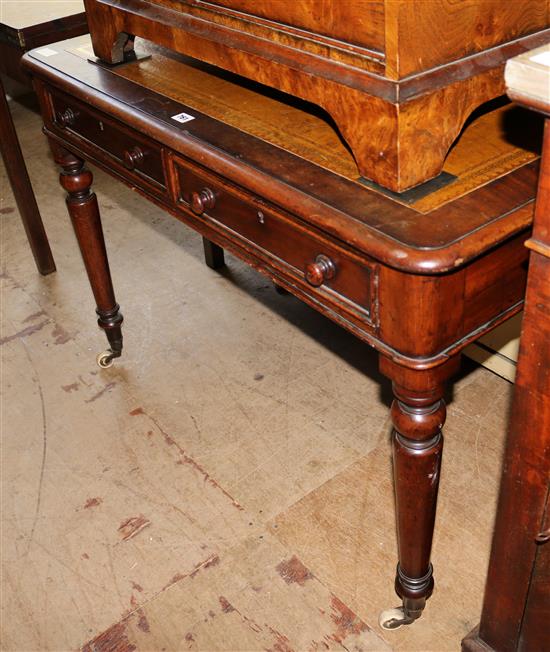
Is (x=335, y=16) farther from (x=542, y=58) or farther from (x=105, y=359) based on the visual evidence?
(x=105, y=359)

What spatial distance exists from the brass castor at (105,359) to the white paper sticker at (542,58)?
1.90 meters

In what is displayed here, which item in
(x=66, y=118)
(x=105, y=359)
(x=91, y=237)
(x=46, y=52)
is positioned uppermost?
(x=46, y=52)

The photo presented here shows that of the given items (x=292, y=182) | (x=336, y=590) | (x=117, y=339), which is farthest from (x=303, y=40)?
(x=117, y=339)

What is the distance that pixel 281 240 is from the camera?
1.46m

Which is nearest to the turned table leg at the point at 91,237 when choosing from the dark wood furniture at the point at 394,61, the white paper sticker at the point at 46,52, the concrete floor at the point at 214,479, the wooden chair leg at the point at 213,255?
the concrete floor at the point at 214,479

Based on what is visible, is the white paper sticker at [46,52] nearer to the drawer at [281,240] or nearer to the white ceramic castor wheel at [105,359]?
the drawer at [281,240]

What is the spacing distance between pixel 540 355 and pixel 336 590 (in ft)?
3.02

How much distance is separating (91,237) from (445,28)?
1.40 meters

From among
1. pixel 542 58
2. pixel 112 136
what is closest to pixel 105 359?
pixel 112 136

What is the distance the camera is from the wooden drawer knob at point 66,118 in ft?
6.74

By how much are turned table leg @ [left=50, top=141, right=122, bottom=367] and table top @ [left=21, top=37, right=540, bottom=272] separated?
0.33 metres

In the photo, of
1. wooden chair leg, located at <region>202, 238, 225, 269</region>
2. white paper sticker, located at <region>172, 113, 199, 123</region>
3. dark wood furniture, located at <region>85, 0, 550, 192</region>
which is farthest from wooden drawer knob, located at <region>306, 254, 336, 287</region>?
wooden chair leg, located at <region>202, 238, 225, 269</region>

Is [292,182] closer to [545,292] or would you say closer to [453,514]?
[545,292]

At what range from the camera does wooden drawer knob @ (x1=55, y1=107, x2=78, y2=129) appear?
2055 mm
